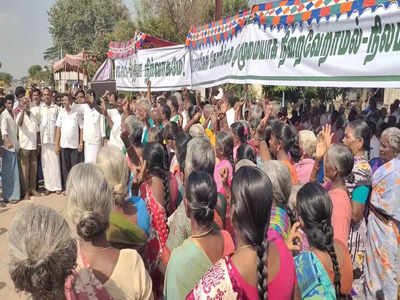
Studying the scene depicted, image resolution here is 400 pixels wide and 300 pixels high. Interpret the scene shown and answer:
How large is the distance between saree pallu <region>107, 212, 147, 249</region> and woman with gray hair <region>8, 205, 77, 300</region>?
2.11ft

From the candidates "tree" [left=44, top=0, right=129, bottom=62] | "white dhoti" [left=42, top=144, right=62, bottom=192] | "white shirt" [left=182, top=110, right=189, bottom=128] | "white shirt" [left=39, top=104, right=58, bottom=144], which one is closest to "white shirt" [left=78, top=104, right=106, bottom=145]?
"white shirt" [left=39, top=104, right=58, bottom=144]

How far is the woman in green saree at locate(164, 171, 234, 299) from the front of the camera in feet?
5.11

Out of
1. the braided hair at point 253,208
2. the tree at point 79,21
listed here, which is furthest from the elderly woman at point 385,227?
the tree at point 79,21

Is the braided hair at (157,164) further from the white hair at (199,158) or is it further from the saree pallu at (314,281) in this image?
the saree pallu at (314,281)

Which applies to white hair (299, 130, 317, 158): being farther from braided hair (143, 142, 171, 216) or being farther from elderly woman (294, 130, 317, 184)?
braided hair (143, 142, 171, 216)

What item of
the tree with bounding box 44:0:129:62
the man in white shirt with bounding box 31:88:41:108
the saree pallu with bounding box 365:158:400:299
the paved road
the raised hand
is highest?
the tree with bounding box 44:0:129:62

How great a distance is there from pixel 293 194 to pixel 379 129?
399 cm

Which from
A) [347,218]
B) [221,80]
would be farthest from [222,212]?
[221,80]

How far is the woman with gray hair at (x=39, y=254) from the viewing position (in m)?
1.03

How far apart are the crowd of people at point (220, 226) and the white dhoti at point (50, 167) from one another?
3626 mm

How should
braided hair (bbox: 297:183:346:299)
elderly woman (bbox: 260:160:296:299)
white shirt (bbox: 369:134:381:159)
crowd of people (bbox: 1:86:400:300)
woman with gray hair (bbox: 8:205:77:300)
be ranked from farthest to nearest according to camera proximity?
white shirt (bbox: 369:134:381:159)
elderly woman (bbox: 260:160:296:299)
braided hair (bbox: 297:183:346:299)
crowd of people (bbox: 1:86:400:300)
woman with gray hair (bbox: 8:205:77:300)

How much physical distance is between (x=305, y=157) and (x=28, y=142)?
474 centimetres

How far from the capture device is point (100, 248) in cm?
141

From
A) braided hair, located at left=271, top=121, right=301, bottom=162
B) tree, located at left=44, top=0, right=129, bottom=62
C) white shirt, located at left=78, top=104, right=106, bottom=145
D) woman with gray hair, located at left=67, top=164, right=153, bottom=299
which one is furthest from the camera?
tree, located at left=44, top=0, right=129, bottom=62
